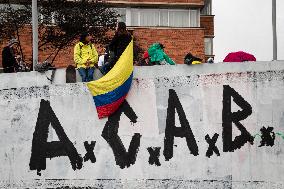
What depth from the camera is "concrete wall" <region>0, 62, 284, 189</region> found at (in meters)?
12.3

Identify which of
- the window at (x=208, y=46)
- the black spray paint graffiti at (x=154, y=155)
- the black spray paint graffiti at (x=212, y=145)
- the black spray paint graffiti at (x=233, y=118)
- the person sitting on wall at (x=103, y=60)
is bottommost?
the black spray paint graffiti at (x=154, y=155)

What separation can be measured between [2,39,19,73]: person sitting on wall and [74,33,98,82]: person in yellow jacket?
1639 millimetres

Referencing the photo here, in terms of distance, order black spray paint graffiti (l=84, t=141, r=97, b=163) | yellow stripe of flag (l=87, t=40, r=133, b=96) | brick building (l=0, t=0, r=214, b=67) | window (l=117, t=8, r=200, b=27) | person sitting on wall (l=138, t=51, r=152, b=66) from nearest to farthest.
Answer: yellow stripe of flag (l=87, t=40, r=133, b=96) → black spray paint graffiti (l=84, t=141, r=97, b=163) → person sitting on wall (l=138, t=51, r=152, b=66) → brick building (l=0, t=0, r=214, b=67) → window (l=117, t=8, r=200, b=27)

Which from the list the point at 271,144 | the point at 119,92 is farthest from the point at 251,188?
the point at 119,92

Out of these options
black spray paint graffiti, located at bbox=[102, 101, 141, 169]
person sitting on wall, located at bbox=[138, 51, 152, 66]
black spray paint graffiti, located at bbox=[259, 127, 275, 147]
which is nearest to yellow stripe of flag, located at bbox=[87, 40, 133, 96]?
black spray paint graffiti, located at bbox=[102, 101, 141, 169]

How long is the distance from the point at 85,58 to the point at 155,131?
2.42 m

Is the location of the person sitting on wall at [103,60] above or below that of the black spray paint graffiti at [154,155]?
above

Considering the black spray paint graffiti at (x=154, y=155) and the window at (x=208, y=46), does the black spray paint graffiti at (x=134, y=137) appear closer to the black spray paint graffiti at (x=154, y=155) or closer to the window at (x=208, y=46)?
the black spray paint graffiti at (x=154, y=155)

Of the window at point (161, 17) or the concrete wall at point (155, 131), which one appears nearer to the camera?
the concrete wall at point (155, 131)

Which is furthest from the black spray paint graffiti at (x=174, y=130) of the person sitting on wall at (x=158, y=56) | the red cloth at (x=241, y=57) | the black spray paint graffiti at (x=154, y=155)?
the red cloth at (x=241, y=57)

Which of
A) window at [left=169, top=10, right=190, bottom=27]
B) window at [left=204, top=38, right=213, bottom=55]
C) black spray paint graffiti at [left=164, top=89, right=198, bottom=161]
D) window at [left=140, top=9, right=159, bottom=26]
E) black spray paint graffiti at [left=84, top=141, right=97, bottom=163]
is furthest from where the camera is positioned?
window at [left=204, top=38, right=213, bottom=55]

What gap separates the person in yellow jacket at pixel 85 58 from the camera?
1312 centimetres

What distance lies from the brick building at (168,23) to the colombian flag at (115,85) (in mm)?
22058

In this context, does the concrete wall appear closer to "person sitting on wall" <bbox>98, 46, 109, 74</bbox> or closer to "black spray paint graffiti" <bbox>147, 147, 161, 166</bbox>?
"black spray paint graffiti" <bbox>147, 147, 161, 166</bbox>
